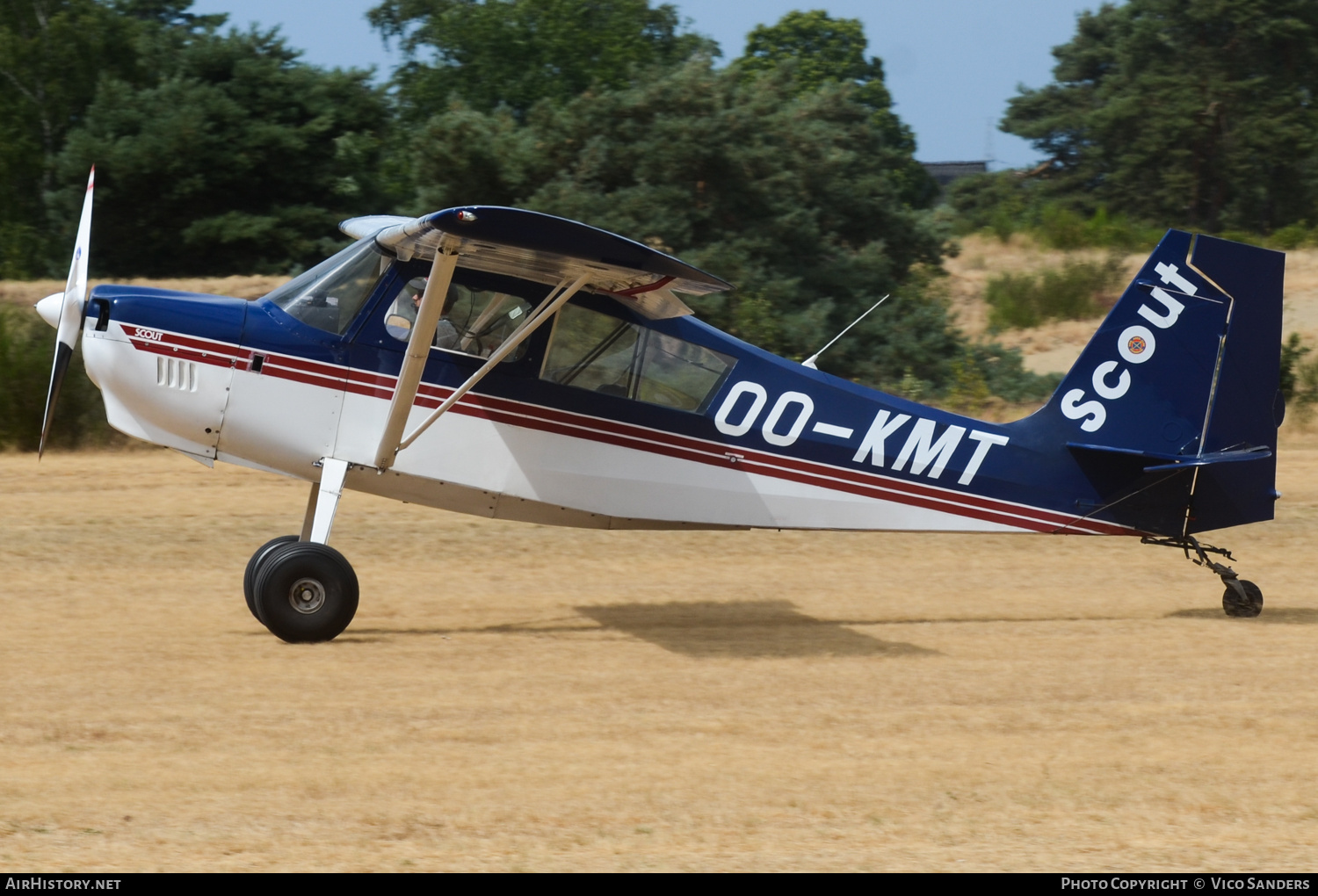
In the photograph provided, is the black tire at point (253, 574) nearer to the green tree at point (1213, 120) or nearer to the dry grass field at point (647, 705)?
the dry grass field at point (647, 705)

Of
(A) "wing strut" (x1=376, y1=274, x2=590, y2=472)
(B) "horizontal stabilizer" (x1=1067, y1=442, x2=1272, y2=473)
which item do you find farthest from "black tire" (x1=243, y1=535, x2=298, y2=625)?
(B) "horizontal stabilizer" (x1=1067, y1=442, x2=1272, y2=473)

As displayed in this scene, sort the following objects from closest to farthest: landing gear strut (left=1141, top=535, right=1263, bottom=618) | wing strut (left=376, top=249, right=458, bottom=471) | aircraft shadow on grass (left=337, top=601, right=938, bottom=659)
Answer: wing strut (left=376, top=249, right=458, bottom=471) → aircraft shadow on grass (left=337, top=601, right=938, bottom=659) → landing gear strut (left=1141, top=535, right=1263, bottom=618)

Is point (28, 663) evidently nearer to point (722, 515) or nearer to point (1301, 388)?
point (722, 515)

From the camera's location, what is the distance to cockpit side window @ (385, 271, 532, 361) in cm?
827

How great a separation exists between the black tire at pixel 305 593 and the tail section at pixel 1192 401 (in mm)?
4720

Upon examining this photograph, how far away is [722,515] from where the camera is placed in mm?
8695

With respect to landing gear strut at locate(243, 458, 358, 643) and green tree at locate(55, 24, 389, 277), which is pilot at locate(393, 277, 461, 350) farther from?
green tree at locate(55, 24, 389, 277)

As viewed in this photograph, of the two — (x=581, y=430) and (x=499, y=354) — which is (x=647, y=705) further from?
(x=499, y=354)

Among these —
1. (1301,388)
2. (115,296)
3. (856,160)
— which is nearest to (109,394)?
(115,296)

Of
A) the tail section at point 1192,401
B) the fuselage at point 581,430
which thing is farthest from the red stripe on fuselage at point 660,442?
the tail section at point 1192,401

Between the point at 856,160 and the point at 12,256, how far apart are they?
17.3m

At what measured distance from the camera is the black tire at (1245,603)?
934cm

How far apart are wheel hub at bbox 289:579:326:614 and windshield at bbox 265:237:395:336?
1485mm
